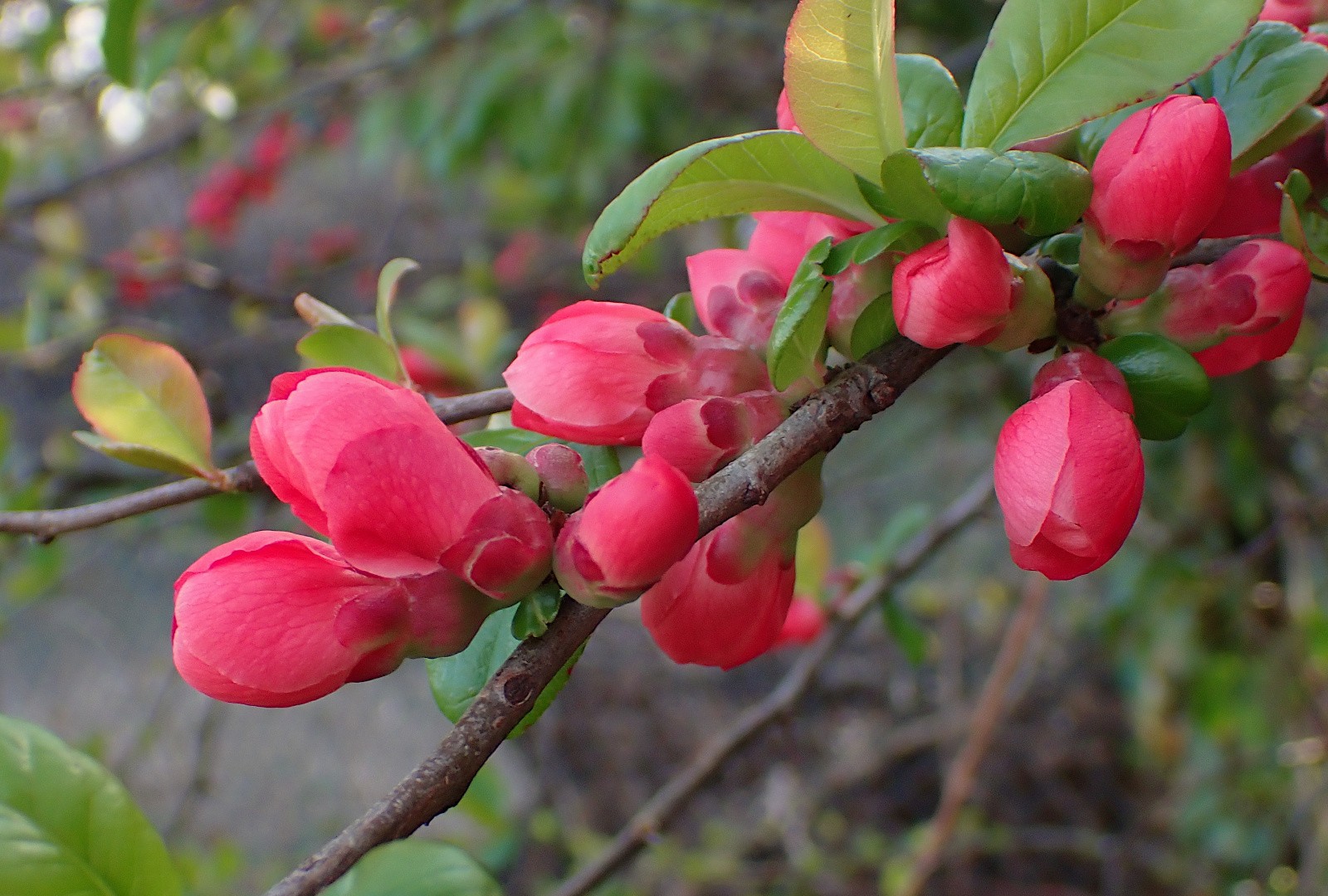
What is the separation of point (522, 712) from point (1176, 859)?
76.6 inches

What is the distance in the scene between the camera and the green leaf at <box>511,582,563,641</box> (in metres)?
0.29

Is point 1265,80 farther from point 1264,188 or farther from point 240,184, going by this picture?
point 240,184

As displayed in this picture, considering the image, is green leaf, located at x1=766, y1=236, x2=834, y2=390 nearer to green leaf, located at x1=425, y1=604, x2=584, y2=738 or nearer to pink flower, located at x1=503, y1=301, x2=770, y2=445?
pink flower, located at x1=503, y1=301, x2=770, y2=445

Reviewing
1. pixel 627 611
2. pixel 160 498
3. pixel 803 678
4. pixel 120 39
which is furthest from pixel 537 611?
pixel 627 611

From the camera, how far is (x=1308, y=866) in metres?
1.14

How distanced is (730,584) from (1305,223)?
10.8 inches

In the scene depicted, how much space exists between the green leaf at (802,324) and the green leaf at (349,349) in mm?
213

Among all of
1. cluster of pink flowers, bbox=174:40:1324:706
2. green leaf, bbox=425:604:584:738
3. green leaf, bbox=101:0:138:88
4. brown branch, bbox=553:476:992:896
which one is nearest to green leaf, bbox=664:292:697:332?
cluster of pink flowers, bbox=174:40:1324:706

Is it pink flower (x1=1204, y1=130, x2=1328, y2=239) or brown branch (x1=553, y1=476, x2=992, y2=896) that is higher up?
pink flower (x1=1204, y1=130, x2=1328, y2=239)

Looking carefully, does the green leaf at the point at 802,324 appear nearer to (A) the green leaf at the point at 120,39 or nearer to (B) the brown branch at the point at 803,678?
(B) the brown branch at the point at 803,678

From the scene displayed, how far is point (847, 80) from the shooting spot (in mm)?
327

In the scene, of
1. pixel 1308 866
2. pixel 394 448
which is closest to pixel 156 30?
pixel 394 448

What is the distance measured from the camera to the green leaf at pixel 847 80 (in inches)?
12.5

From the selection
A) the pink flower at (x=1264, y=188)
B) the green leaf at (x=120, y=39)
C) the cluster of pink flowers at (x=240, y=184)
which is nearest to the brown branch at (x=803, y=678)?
the pink flower at (x=1264, y=188)
